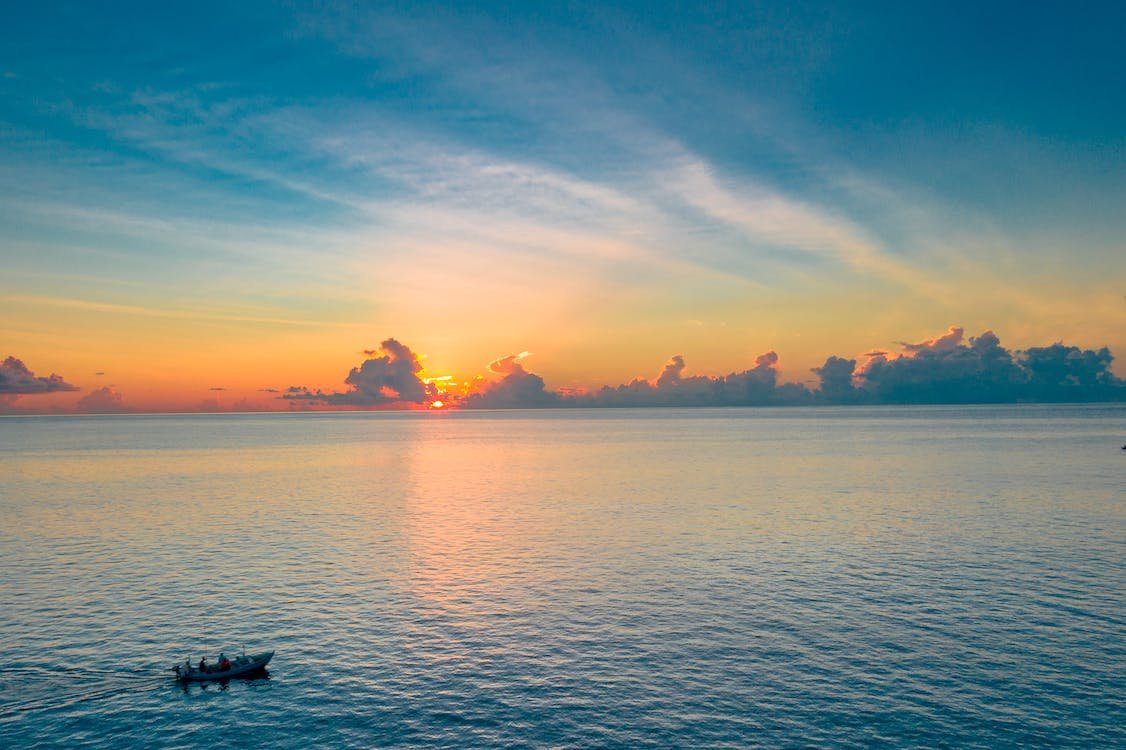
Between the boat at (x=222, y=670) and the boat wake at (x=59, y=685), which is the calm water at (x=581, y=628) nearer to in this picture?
the boat wake at (x=59, y=685)

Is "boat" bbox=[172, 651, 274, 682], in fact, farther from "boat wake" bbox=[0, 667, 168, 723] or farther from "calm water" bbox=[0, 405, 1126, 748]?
"boat wake" bbox=[0, 667, 168, 723]

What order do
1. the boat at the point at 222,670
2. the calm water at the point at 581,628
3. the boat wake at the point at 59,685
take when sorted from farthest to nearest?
the boat at the point at 222,670
the boat wake at the point at 59,685
the calm water at the point at 581,628

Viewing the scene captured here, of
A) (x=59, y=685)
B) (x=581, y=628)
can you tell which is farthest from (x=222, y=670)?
(x=581, y=628)

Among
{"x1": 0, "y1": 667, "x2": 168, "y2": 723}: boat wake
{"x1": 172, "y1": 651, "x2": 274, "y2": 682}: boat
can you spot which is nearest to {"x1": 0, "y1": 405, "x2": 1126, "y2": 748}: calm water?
{"x1": 0, "y1": 667, "x2": 168, "y2": 723}: boat wake

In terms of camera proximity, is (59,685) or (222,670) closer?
(59,685)

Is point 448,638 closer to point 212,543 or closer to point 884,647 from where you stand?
point 884,647

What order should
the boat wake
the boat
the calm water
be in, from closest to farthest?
the calm water, the boat wake, the boat

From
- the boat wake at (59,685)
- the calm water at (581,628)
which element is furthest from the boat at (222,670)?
the boat wake at (59,685)

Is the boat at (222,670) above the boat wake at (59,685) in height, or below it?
above

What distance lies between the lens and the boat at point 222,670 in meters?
54.9

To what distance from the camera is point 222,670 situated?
54.9m

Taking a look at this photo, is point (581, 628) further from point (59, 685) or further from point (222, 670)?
point (59, 685)

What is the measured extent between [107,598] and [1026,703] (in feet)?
279

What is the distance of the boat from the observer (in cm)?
5491
